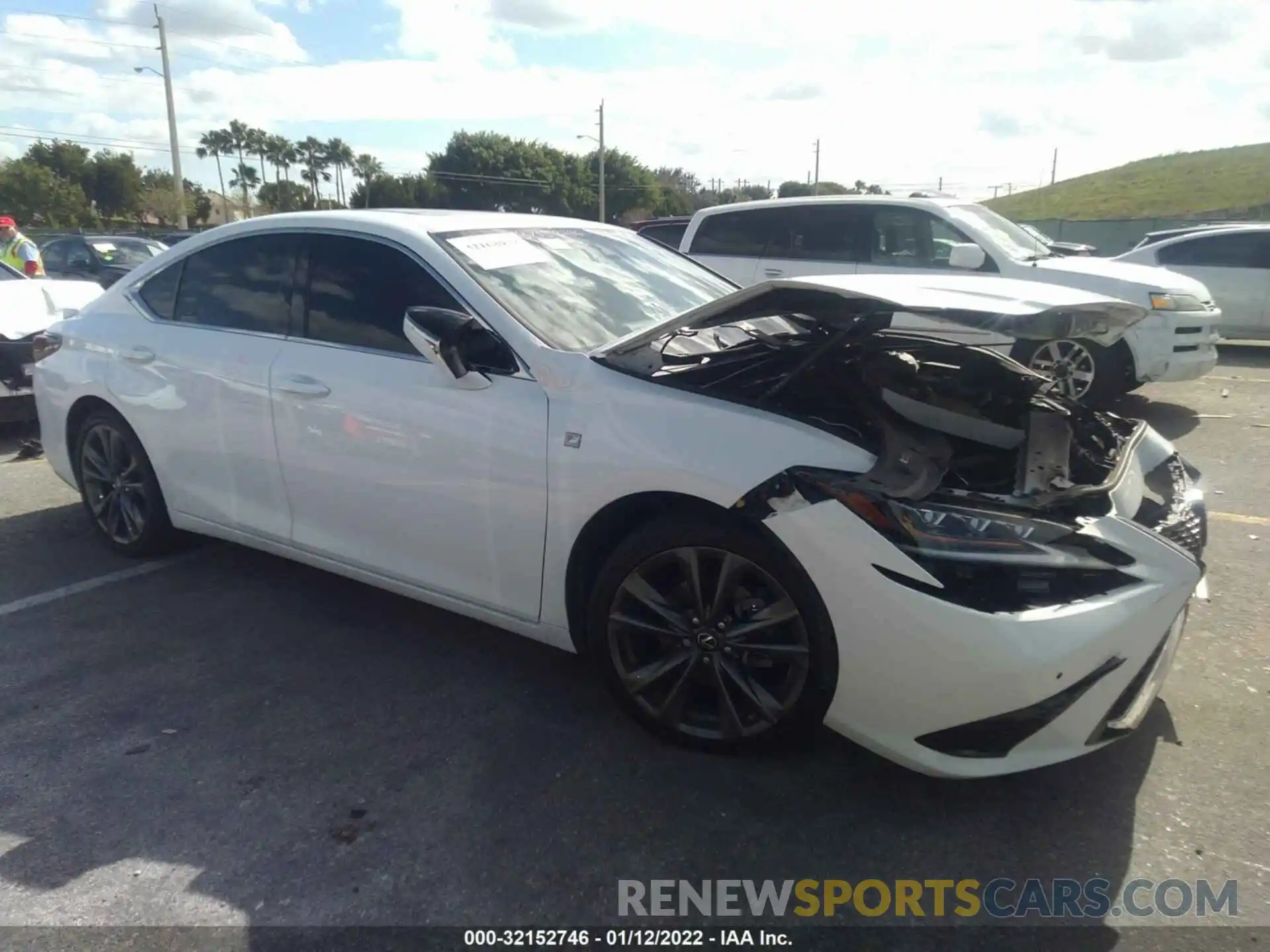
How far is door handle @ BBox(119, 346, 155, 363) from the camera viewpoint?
4332 millimetres

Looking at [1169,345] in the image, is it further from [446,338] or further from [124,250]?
[124,250]

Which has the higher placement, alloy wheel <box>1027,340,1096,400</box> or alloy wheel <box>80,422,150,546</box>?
alloy wheel <box>1027,340,1096,400</box>

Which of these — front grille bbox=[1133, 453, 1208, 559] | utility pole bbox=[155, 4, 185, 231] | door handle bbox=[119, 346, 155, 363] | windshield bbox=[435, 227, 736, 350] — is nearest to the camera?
front grille bbox=[1133, 453, 1208, 559]

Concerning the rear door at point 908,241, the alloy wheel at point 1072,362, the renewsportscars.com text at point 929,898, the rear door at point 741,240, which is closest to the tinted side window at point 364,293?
the renewsportscars.com text at point 929,898

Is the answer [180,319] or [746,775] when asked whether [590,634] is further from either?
[180,319]

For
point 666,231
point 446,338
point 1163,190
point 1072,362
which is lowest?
point 1072,362

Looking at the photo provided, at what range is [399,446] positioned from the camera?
11.1 feet

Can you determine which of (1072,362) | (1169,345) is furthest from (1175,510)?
(1169,345)

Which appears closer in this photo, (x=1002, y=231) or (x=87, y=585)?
(x=87, y=585)

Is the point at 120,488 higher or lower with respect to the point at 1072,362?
lower

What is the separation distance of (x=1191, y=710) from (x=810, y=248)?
21.7 ft

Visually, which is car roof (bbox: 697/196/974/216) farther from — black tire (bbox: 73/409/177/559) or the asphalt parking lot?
black tire (bbox: 73/409/177/559)

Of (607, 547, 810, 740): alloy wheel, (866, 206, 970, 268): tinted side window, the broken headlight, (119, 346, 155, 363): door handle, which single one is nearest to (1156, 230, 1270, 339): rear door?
(866, 206, 970, 268): tinted side window

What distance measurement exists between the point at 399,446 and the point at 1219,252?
39.7 feet
